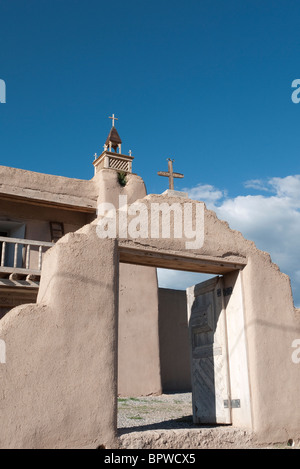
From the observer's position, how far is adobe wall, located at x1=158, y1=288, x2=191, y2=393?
47.3 feet

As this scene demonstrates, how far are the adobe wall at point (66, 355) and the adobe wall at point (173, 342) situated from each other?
9.01m

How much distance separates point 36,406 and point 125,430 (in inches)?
59.1

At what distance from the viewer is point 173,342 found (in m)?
14.8

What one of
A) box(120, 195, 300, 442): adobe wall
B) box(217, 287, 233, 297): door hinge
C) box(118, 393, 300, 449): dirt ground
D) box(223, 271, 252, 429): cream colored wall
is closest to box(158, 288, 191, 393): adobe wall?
box(118, 393, 300, 449): dirt ground

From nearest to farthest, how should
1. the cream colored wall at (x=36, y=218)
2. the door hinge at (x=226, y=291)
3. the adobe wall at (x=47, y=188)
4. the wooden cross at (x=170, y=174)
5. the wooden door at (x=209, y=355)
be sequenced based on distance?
the wooden door at (x=209, y=355) < the door hinge at (x=226, y=291) < the wooden cross at (x=170, y=174) < the adobe wall at (x=47, y=188) < the cream colored wall at (x=36, y=218)

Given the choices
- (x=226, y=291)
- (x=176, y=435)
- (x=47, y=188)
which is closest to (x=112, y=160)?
(x=47, y=188)

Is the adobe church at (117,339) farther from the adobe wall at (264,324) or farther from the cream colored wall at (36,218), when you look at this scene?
the cream colored wall at (36,218)

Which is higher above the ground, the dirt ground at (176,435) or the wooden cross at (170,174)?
the wooden cross at (170,174)

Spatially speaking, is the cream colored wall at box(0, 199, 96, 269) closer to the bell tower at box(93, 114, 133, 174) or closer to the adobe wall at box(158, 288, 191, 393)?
the bell tower at box(93, 114, 133, 174)

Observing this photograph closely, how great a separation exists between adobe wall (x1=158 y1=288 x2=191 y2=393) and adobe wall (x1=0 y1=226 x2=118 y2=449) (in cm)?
901

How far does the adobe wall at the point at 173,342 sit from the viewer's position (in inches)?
567

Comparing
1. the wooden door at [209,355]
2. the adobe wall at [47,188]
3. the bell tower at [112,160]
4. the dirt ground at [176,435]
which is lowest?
the dirt ground at [176,435]

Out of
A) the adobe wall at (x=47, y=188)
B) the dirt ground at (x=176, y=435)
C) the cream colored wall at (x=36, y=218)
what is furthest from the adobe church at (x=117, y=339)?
the adobe wall at (x=47, y=188)

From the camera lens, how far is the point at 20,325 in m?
5.18
